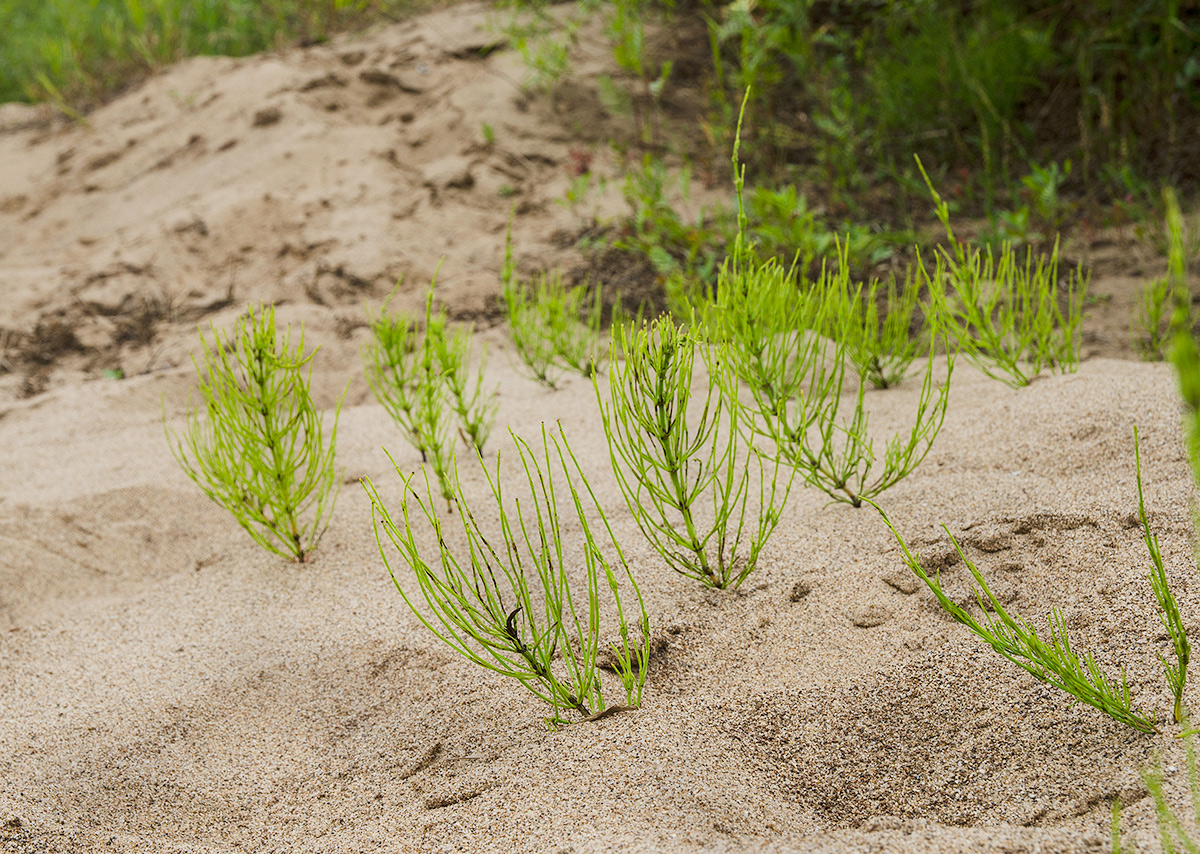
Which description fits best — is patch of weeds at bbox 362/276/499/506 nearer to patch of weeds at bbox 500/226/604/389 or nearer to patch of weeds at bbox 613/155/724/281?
patch of weeds at bbox 500/226/604/389

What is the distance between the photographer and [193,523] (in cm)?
221

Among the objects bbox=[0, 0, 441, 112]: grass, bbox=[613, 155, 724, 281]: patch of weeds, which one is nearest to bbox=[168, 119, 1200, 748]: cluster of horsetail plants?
bbox=[613, 155, 724, 281]: patch of weeds

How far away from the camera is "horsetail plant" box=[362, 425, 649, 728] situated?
1177 millimetres

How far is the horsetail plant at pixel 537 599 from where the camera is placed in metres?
1.18

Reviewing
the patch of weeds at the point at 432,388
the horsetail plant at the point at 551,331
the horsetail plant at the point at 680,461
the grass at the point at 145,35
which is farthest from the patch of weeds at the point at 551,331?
the grass at the point at 145,35

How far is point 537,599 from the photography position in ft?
5.42

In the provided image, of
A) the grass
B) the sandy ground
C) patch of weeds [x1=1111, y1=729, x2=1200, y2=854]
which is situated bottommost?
the sandy ground

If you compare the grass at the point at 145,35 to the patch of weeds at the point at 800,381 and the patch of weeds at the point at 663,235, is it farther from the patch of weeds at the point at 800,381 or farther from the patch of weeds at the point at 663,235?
the patch of weeds at the point at 800,381

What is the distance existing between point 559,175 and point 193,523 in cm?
295

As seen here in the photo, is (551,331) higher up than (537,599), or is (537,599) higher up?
(551,331)

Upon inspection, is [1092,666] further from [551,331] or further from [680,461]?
[551,331]

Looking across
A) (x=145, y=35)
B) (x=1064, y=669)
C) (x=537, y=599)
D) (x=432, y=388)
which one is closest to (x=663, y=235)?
(x=432, y=388)

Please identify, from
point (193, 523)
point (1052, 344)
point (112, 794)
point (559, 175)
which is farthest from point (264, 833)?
point (559, 175)

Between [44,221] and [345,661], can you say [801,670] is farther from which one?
[44,221]
